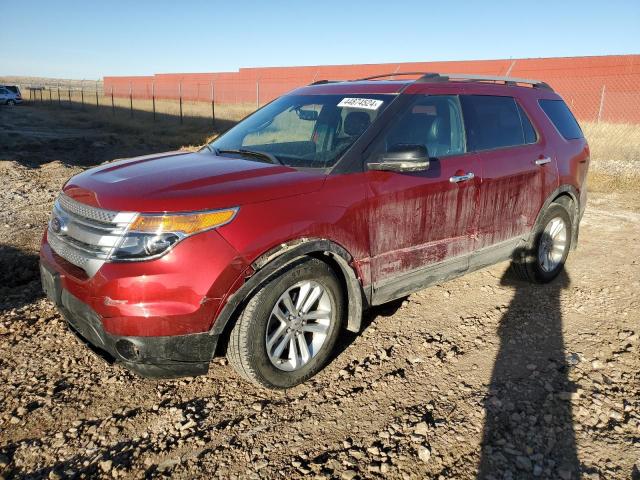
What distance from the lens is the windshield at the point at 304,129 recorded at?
10.8 feet

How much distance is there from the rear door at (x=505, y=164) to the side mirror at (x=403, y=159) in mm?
924

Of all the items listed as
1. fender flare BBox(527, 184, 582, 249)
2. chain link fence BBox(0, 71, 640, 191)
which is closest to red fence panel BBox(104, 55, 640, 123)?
chain link fence BBox(0, 71, 640, 191)

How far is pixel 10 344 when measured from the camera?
3.46 m

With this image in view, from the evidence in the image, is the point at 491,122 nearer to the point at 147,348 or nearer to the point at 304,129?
the point at 304,129

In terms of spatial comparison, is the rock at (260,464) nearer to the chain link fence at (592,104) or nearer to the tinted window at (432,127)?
the tinted window at (432,127)

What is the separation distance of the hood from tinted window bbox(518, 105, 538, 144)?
235 cm

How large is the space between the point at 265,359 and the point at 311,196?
0.97 meters

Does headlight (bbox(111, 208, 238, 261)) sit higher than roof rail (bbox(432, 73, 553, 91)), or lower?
lower

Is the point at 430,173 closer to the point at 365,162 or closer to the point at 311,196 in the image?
the point at 365,162

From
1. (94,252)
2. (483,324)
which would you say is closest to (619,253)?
(483,324)

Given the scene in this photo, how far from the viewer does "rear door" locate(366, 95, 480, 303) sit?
10.6ft

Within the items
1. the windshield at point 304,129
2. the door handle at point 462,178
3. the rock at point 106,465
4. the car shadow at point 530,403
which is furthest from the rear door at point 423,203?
the rock at point 106,465

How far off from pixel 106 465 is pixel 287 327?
1153 mm

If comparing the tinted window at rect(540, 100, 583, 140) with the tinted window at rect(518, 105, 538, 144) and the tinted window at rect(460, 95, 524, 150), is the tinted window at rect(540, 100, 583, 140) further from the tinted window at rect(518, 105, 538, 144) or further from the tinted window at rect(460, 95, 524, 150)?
the tinted window at rect(460, 95, 524, 150)
